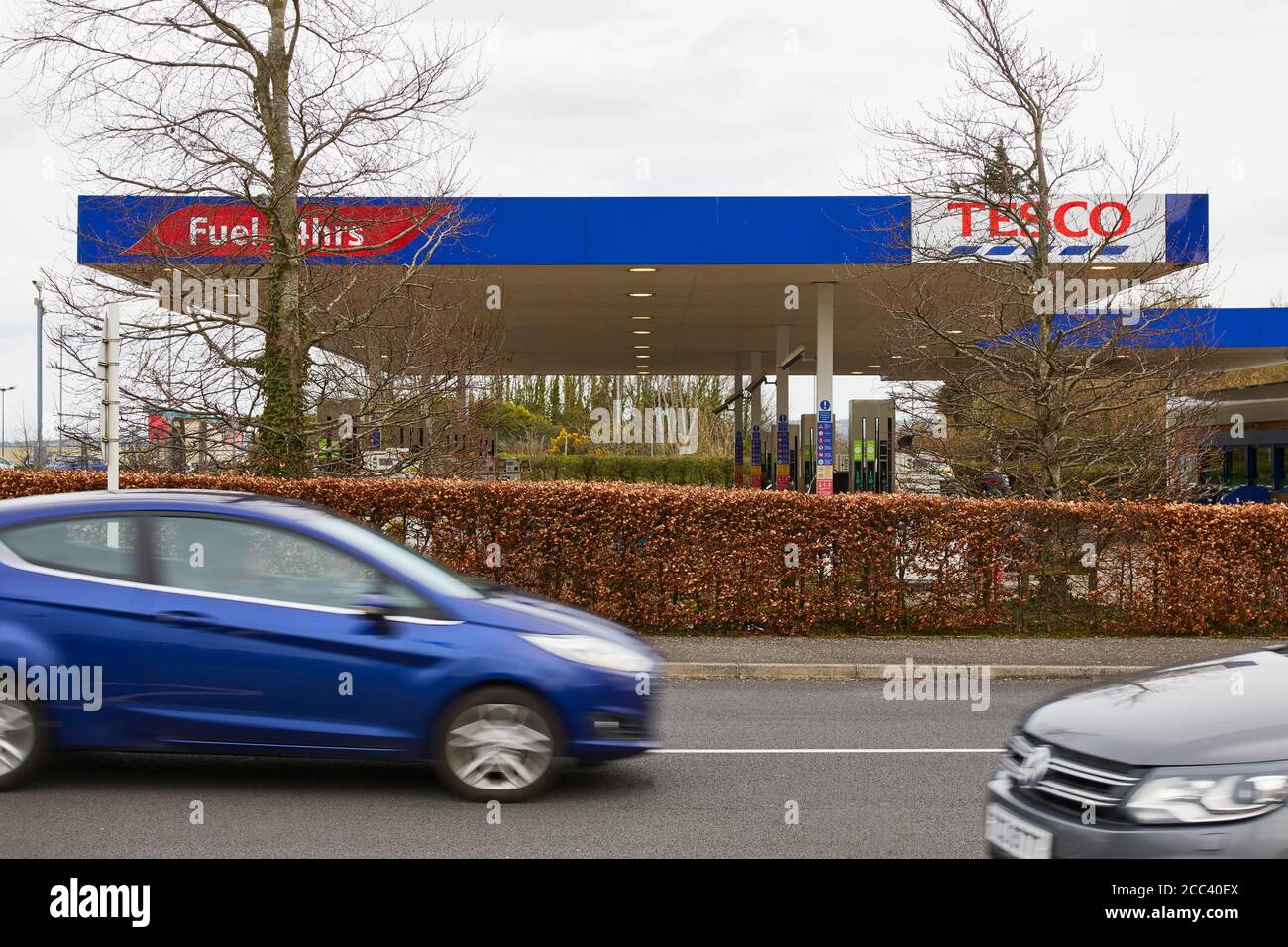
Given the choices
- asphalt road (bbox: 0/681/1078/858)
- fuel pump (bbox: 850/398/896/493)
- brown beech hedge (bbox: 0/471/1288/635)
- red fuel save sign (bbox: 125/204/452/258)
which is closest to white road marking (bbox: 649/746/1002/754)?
asphalt road (bbox: 0/681/1078/858)

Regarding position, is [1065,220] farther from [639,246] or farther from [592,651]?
[592,651]

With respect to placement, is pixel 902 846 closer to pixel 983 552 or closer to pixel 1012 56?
pixel 983 552

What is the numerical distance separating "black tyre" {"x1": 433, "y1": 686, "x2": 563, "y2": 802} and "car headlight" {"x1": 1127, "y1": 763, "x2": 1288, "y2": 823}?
326 cm

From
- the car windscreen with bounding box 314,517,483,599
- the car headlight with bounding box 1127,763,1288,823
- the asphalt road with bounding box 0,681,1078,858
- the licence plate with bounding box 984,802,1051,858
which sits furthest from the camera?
the car windscreen with bounding box 314,517,483,599

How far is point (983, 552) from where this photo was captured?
13000mm

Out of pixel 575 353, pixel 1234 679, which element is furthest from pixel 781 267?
pixel 575 353

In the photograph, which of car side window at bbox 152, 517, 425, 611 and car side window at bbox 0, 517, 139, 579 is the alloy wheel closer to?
car side window at bbox 152, 517, 425, 611

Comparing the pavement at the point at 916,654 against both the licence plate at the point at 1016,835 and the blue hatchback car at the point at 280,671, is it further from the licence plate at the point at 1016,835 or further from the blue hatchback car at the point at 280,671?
the licence plate at the point at 1016,835

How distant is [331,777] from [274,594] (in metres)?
1.20

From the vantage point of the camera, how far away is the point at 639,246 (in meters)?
18.5

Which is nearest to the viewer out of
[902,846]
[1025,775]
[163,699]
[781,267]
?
[1025,775]

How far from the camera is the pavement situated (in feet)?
36.2

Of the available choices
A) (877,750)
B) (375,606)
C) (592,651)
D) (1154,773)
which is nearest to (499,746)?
(592,651)

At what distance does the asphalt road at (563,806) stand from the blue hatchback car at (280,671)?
0.29 metres
